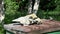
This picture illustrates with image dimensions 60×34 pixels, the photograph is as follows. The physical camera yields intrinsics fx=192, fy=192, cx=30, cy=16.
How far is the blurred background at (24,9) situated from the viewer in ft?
35.0

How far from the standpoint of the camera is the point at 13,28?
216 inches

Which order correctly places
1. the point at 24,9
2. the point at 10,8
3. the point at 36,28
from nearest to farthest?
the point at 36,28 → the point at 10,8 → the point at 24,9

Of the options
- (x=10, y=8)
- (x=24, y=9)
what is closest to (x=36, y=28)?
(x=10, y=8)

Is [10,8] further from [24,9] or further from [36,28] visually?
[36,28]

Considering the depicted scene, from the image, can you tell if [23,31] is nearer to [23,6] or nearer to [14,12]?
[14,12]

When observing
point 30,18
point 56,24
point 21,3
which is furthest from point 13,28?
point 21,3

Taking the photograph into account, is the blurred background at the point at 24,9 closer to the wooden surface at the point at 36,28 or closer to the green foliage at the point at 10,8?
the green foliage at the point at 10,8

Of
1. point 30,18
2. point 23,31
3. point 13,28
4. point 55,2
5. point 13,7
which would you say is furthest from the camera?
point 55,2

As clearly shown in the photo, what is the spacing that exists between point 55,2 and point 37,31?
820 centimetres

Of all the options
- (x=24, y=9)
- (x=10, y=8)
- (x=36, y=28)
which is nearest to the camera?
(x=36, y=28)

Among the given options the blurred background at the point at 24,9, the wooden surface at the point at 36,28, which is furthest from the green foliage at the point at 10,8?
the wooden surface at the point at 36,28

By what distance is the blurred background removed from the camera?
10.7 metres

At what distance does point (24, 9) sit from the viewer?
13148 mm

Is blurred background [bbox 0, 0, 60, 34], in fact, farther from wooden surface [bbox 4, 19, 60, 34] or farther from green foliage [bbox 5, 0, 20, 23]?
wooden surface [bbox 4, 19, 60, 34]
